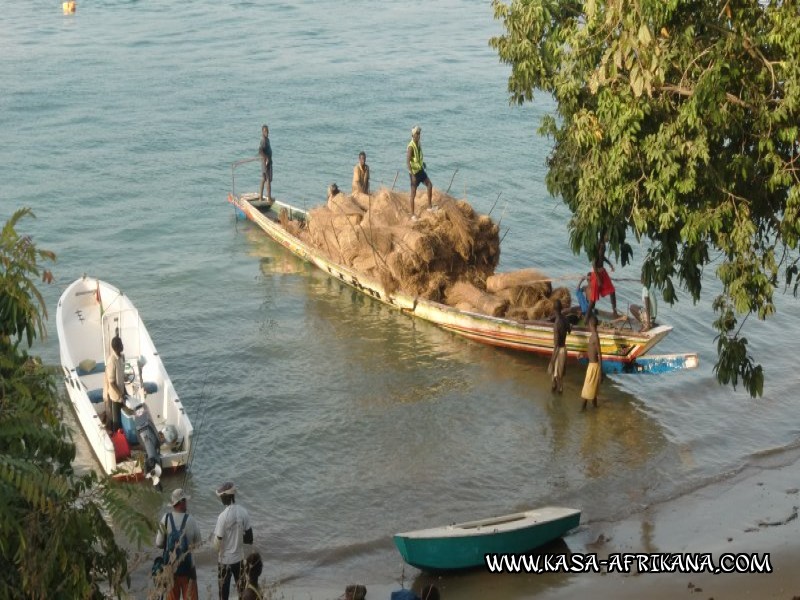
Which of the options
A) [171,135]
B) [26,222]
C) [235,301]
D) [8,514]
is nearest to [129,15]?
[171,135]

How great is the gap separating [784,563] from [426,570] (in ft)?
12.7

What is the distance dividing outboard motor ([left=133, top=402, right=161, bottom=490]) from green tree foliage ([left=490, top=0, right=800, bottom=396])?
20.3 ft

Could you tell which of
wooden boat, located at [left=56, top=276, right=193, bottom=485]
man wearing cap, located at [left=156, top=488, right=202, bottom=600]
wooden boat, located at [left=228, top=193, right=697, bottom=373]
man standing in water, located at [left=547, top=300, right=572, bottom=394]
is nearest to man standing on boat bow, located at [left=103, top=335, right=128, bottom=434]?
wooden boat, located at [left=56, top=276, right=193, bottom=485]

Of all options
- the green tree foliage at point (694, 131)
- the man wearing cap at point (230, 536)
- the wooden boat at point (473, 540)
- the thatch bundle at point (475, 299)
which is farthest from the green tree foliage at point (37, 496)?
the thatch bundle at point (475, 299)

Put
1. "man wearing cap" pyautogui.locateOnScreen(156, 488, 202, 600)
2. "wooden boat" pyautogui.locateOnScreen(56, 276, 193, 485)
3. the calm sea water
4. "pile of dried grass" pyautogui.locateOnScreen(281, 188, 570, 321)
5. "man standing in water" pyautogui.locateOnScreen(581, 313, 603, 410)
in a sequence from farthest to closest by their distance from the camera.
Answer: "pile of dried grass" pyautogui.locateOnScreen(281, 188, 570, 321) → "man standing in water" pyautogui.locateOnScreen(581, 313, 603, 410) → the calm sea water → "wooden boat" pyautogui.locateOnScreen(56, 276, 193, 485) → "man wearing cap" pyautogui.locateOnScreen(156, 488, 202, 600)

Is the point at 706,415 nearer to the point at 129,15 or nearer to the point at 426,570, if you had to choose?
the point at 426,570

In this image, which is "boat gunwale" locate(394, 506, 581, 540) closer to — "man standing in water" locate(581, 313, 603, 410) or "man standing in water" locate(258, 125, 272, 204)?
"man standing in water" locate(581, 313, 603, 410)

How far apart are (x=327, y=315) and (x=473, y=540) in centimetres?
1012

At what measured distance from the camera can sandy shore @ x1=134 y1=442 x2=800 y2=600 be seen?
11.9m

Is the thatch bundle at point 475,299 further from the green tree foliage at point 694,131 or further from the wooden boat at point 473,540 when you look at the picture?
the green tree foliage at point 694,131

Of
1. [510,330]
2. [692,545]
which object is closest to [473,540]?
[692,545]

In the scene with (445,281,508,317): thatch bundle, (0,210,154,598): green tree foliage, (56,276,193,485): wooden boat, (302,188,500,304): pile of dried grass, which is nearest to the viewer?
(0,210,154,598): green tree foliage

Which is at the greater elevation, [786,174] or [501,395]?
[786,174]

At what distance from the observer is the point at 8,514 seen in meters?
6.58
